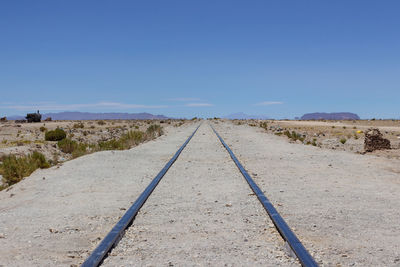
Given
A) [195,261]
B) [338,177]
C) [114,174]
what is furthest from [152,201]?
[338,177]

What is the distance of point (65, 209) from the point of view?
23.4ft

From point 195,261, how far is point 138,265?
640mm

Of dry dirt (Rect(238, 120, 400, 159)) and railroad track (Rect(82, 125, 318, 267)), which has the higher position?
dry dirt (Rect(238, 120, 400, 159))

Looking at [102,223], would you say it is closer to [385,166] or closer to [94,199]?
[94,199]

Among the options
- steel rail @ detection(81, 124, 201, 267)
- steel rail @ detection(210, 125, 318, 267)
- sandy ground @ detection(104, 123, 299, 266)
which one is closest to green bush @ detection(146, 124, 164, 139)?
sandy ground @ detection(104, 123, 299, 266)

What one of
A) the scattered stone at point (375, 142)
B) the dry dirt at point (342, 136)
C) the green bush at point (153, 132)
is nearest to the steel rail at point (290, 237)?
the dry dirt at point (342, 136)

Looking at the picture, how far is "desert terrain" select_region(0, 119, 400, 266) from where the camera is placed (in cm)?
475

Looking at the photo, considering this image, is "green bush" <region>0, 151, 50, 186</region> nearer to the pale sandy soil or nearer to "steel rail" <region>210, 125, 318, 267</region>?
the pale sandy soil

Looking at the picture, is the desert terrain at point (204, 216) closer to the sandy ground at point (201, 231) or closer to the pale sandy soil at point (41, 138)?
the sandy ground at point (201, 231)

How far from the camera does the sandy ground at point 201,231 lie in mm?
4570

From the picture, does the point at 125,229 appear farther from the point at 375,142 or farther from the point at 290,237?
the point at 375,142

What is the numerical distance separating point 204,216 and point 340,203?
106 inches

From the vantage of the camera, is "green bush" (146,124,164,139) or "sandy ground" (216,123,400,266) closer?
"sandy ground" (216,123,400,266)

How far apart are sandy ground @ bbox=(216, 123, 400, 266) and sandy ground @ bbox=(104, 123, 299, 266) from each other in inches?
21.2
